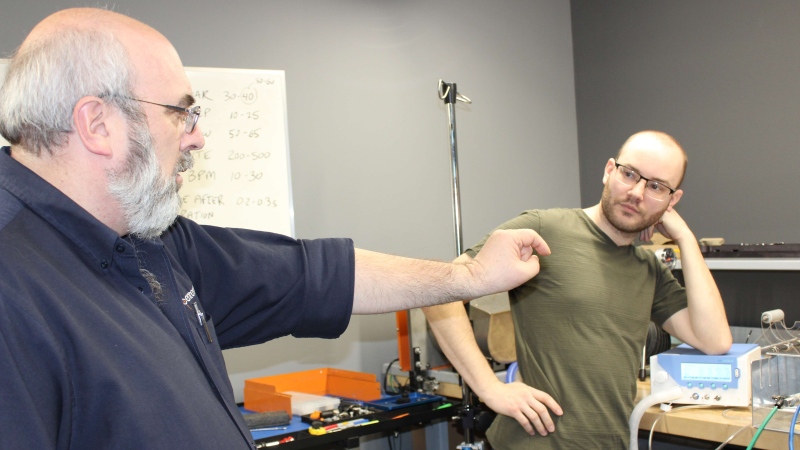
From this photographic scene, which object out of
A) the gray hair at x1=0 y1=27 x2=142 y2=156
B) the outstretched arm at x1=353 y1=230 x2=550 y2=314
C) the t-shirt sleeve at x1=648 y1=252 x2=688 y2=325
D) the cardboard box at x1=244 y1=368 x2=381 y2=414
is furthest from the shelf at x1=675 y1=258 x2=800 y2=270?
the gray hair at x1=0 y1=27 x2=142 y2=156

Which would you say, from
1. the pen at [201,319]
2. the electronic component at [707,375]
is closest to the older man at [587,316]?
the electronic component at [707,375]

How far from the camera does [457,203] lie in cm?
294

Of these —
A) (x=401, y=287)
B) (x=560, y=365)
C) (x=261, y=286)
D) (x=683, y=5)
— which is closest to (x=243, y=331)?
(x=261, y=286)

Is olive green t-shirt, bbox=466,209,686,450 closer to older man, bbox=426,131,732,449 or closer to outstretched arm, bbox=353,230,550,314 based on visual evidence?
older man, bbox=426,131,732,449

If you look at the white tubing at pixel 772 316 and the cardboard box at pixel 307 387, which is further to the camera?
the cardboard box at pixel 307 387

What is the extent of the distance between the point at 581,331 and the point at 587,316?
1.8 inches

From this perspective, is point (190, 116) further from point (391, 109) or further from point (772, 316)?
point (391, 109)

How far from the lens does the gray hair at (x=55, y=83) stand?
99cm

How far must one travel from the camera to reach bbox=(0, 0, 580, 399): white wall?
3117 mm

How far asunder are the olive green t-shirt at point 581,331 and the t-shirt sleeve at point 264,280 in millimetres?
584

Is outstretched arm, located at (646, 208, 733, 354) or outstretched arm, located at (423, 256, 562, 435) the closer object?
outstretched arm, located at (423, 256, 562, 435)

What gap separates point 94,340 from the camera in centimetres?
85

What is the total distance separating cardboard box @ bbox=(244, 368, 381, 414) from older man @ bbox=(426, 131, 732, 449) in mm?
970

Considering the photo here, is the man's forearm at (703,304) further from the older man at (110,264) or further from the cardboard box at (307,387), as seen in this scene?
the older man at (110,264)
